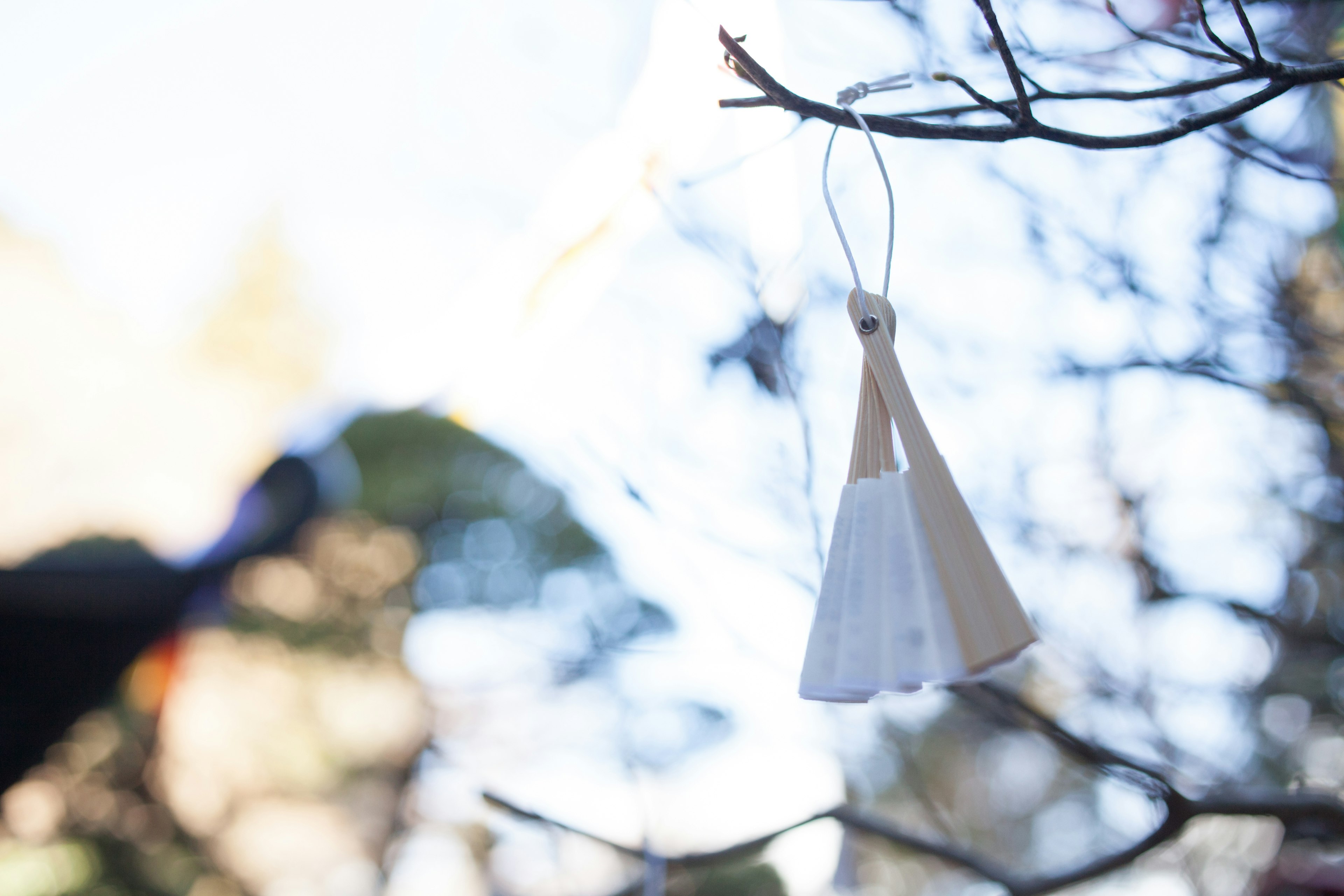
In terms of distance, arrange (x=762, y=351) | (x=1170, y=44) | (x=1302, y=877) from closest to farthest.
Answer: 1. (x=1170, y=44)
2. (x=762, y=351)
3. (x=1302, y=877)

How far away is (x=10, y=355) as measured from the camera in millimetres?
2650

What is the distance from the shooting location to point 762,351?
118cm

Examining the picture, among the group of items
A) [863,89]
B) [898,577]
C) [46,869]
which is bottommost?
[46,869]

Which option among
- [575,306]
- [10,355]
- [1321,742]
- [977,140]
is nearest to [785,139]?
[977,140]

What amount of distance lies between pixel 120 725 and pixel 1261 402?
5190 mm

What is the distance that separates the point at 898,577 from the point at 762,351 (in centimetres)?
78

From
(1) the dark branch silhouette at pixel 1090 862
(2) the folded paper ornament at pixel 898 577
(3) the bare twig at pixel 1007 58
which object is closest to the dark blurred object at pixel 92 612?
(1) the dark branch silhouette at pixel 1090 862

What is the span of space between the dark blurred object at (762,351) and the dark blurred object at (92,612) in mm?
852

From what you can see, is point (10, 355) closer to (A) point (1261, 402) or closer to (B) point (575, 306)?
(B) point (575, 306)

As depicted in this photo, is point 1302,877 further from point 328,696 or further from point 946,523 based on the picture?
point 328,696

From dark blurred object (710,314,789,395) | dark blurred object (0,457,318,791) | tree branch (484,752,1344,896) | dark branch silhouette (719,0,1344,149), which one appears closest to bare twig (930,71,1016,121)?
dark branch silhouette (719,0,1344,149)

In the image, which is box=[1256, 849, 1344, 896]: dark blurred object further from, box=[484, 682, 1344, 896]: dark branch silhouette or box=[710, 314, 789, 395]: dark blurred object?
box=[710, 314, 789, 395]: dark blurred object

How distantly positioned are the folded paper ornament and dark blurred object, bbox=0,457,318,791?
1280 millimetres

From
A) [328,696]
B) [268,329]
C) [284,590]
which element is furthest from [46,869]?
[268,329]
